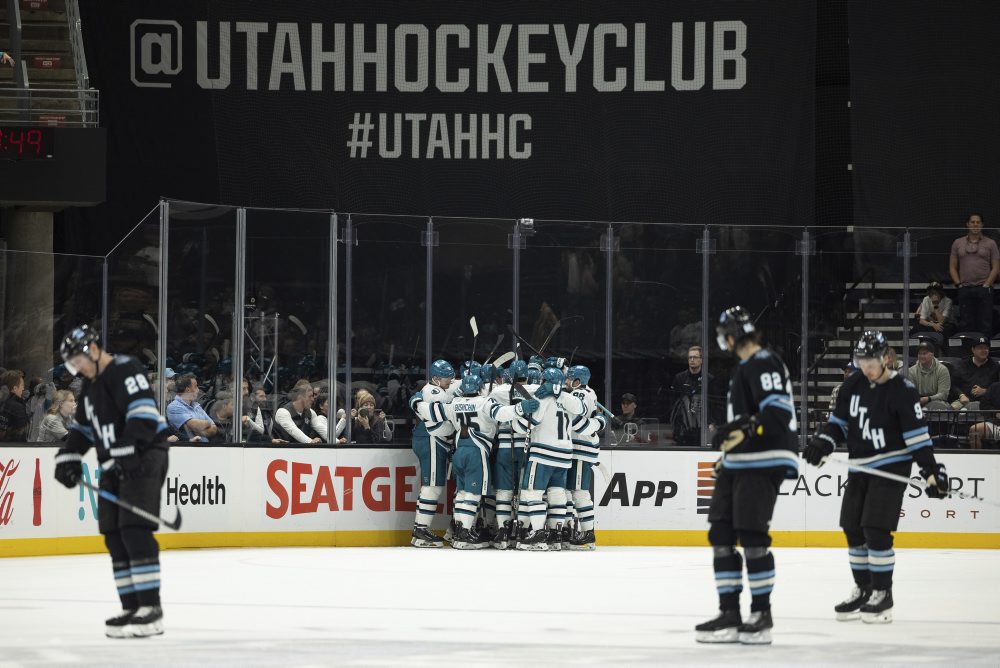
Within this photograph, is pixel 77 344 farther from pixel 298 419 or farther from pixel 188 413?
pixel 298 419

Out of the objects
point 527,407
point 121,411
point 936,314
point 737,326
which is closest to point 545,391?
point 527,407

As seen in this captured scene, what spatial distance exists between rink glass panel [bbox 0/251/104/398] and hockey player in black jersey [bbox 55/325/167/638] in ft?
15.4

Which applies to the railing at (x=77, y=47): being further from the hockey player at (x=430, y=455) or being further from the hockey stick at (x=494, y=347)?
the hockey player at (x=430, y=455)

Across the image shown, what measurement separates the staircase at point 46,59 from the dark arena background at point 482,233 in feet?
0.16

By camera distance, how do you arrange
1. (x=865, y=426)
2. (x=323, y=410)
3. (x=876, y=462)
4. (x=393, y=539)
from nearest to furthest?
1. (x=876, y=462)
2. (x=865, y=426)
3. (x=323, y=410)
4. (x=393, y=539)

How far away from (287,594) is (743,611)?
2.66 meters

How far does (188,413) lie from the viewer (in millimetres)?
12375

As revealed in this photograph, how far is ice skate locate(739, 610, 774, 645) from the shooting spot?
714 cm

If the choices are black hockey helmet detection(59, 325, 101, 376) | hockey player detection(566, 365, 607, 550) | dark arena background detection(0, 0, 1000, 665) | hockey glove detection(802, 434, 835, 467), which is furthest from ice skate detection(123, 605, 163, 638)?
hockey player detection(566, 365, 607, 550)

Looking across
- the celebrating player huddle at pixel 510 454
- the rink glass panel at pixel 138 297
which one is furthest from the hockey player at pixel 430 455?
the rink glass panel at pixel 138 297

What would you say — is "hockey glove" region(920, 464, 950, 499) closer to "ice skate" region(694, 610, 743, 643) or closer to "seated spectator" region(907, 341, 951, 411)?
"ice skate" region(694, 610, 743, 643)

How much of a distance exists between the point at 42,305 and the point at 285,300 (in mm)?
1866

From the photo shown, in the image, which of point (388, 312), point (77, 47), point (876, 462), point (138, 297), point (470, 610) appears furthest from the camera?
point (77, 47)

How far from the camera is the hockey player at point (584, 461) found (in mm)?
12805
